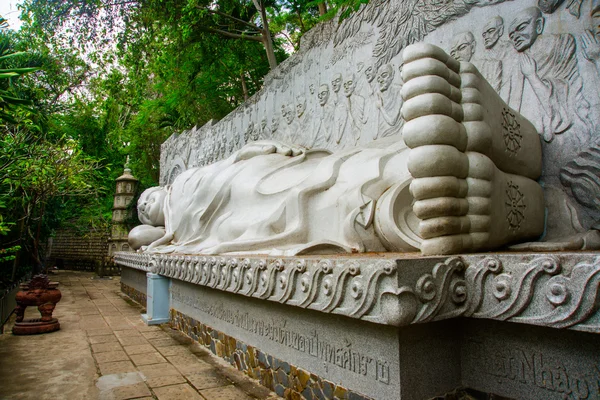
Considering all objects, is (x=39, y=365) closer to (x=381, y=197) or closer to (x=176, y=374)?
(x=176, y=374)

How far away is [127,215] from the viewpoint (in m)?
11.2

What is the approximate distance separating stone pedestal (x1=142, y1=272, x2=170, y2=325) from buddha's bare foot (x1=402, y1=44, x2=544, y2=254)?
10.3 ft

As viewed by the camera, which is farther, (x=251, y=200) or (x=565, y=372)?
(x=251, y=200)

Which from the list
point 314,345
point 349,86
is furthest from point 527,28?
point 314,345

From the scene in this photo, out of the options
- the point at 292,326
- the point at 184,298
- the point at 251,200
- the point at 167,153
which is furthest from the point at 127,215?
the point at 292,326

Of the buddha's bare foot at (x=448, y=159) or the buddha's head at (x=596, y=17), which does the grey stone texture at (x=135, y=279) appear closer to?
the buddha's bare foot at (x=448, y=159)

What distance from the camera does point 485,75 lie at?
9.19ft

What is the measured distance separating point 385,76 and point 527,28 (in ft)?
4.28

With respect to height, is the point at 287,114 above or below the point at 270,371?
above

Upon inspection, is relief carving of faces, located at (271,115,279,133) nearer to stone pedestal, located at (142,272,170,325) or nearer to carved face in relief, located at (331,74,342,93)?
carved face in relief, located at (331,74,342,93)

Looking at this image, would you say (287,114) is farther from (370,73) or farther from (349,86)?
(370,73)

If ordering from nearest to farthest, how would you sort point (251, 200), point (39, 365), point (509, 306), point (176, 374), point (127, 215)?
point (509, 306)
point (176, 374)
point (39, 365)
point (251, 200)
point (127, 215)

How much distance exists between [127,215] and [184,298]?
821cm

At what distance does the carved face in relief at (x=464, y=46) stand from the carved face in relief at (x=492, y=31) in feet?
0.33
